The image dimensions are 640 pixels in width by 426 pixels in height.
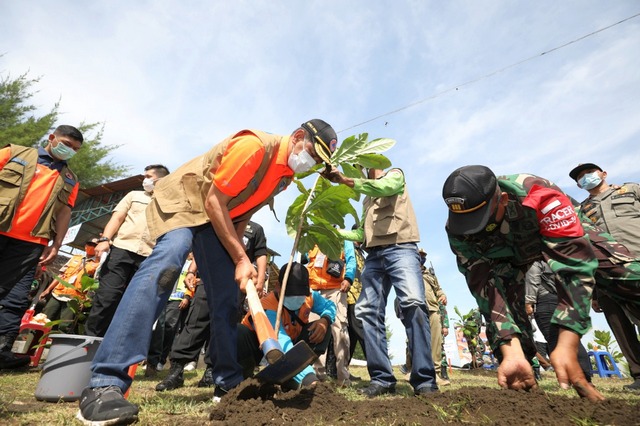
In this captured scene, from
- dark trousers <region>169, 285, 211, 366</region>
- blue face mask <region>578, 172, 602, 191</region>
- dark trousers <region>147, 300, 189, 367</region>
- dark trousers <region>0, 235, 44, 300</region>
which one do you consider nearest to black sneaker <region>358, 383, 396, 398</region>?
dark trousers <region>169, 285, 211, 366</region>

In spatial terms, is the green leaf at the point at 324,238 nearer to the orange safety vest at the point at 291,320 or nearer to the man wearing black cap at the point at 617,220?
the orange safety vest at the point at 291,320

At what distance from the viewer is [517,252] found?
9.39ft

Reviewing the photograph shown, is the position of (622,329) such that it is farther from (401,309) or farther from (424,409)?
(424,409)

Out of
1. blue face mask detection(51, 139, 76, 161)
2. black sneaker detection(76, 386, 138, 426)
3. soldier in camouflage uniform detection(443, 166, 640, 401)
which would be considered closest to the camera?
black sneaker detection(76, 386, 138, 426)

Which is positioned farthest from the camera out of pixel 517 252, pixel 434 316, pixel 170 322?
pixel 434 316

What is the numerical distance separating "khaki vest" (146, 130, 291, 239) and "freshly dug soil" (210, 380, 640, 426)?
1.12 metres

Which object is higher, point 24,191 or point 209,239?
point 24,191

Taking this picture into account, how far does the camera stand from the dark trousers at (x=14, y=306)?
12.8 ft

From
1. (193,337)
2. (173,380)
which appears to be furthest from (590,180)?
(173,380)

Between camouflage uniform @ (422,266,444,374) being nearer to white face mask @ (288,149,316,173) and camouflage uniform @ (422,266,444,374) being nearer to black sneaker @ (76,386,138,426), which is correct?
white face mask @ (288,149,316,173)

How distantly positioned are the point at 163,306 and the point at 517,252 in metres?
2.62

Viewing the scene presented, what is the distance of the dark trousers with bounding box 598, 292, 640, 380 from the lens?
4156 mm

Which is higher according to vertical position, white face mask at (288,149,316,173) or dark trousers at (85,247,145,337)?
white face mask at (288,149,316,173)

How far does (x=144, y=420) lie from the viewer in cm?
182
